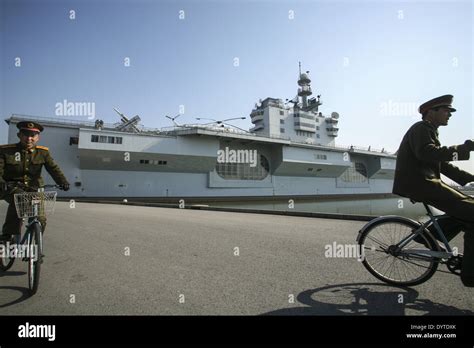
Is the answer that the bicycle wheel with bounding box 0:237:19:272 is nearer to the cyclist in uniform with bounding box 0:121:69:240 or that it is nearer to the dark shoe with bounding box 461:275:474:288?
the cyclist in uniform with bounding box 0:121:69:240

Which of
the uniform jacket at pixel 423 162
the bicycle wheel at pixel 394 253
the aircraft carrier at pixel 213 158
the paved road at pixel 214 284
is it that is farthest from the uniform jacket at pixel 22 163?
the aircraft carrier at pixel 213 158

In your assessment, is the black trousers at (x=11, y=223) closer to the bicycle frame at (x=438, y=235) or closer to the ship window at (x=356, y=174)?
the bicycle frame at (x=438, y=235)

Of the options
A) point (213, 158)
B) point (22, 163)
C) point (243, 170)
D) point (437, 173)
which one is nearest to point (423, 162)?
point (437, 173)

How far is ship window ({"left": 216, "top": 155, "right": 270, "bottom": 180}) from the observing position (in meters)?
38.3

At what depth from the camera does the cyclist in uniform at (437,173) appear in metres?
2.34

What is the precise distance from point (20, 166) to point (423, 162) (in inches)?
190

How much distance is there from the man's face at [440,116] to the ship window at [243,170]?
35.1 metres

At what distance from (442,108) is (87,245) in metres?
6.22

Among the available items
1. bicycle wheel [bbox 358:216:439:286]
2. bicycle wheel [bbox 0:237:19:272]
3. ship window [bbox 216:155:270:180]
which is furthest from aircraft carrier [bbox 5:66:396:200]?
bicycle wheel [bbox 358:216:439:286]

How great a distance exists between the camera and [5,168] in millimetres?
3209

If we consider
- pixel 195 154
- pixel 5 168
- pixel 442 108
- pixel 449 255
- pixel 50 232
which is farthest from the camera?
pixel 195 154

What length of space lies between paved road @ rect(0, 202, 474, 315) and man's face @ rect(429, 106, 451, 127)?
1.80 m
